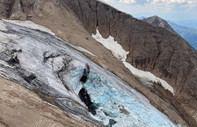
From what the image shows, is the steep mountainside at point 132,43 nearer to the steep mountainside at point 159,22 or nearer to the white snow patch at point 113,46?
the white snow patch at point 113,46

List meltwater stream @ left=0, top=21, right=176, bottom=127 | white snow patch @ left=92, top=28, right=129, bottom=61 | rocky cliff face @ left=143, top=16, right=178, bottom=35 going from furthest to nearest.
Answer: rocky cliff face @ left=143, top=16, right=178, bottom=35 < white snow patch @ left=92, top=28, right=129, bottom=61 < meltwater stream @ left=0, top=21, right=176, bottom=127

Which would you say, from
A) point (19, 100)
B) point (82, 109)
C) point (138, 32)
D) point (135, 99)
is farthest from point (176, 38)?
point (19, 100)

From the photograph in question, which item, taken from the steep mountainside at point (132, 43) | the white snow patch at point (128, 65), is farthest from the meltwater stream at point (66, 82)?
A: the white snow patch at point (128, 65)

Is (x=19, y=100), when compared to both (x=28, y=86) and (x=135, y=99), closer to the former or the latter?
(x=28, y=86)

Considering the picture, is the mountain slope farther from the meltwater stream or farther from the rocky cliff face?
the rocky cliff face

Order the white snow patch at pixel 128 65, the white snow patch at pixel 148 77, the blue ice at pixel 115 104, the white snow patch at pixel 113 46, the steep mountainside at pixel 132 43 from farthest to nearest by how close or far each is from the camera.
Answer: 1. the white snow patch at pixel 113 46
2. the white snow patch at pixel 128 65
3. the white snow patch at pixel 148 77
4. the steep mountainside at pixel 132 43
5. the blue ice at pixel 115 104

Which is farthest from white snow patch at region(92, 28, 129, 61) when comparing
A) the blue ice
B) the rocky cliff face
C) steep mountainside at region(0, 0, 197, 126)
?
the rocky cliff face
